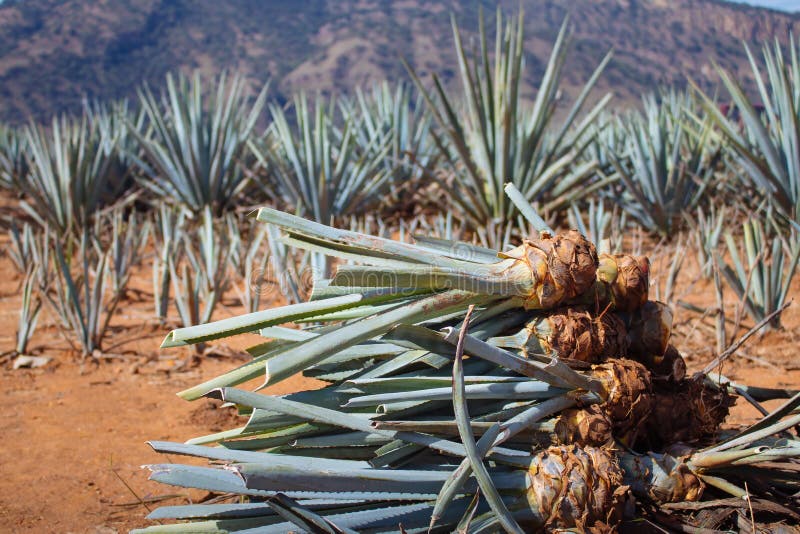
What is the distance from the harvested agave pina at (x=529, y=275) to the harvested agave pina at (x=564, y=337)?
3cm

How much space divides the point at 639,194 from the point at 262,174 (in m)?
3.00

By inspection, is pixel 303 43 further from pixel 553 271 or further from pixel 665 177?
pixel 553 271

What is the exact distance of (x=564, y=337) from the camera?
3.91 feet

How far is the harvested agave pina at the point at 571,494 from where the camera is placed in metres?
1.08

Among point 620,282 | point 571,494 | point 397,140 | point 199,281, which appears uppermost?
point 620,282

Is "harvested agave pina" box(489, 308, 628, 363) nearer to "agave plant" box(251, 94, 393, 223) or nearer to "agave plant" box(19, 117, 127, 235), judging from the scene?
"agave plant" box(251, 94, 393, 223)

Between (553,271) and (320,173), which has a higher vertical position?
(553,271)

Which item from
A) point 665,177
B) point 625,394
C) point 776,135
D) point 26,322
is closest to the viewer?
point 625,394

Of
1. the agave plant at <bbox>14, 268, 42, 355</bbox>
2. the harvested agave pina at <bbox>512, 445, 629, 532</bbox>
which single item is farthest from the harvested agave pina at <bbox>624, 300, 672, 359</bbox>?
the agave plant at <bbox>14, 268, 42, 355</bbox>

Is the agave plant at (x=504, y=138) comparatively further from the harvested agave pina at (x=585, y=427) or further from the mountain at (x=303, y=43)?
the mountain at (x=303, y=43)

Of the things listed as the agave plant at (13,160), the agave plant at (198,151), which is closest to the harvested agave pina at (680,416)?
the agave plant at (198,151)

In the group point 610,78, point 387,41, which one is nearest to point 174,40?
point 387,41

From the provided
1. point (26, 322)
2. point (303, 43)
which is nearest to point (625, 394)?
point (26, 322)

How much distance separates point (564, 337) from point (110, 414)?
150cm
